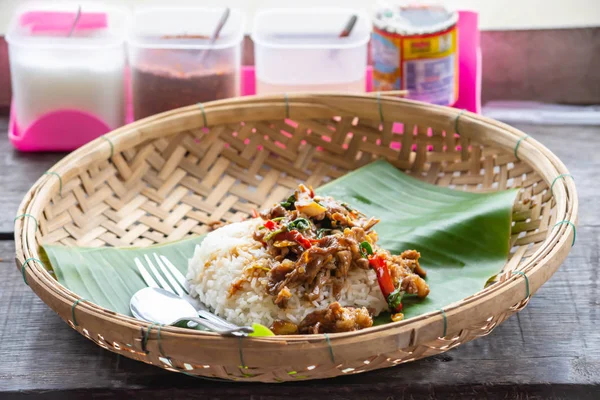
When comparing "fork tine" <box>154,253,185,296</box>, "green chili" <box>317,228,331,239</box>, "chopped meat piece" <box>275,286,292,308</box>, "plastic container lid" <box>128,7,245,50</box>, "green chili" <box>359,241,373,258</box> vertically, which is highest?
"plastic container lid" <box>128,7,245,50</box>

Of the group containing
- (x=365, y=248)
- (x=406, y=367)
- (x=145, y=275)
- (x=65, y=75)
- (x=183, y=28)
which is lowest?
(x=406, y=367)

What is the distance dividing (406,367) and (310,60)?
1449 millimetres

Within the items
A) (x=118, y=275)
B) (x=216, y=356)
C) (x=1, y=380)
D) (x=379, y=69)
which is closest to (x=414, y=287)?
(x=216, y=356)

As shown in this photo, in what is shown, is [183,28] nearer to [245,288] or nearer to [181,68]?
[181,68]

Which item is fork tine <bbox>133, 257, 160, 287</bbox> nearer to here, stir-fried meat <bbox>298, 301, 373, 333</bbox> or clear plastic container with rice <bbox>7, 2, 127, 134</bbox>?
stir-fried meat <bbox>298, 301, 373, 333</bbox>

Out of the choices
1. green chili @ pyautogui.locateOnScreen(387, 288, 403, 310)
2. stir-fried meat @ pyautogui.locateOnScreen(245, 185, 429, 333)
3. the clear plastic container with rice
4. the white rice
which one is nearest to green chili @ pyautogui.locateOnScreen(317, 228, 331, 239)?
stir-fried meat @ pyautogui.locateOnScreen(245, 185, 429, 333)

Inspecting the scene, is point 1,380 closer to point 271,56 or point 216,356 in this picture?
point 216,356

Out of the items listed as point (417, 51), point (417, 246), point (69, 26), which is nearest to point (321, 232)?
point (417, 246)

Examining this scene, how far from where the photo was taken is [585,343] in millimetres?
1853

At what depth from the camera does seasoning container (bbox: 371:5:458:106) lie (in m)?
2.77

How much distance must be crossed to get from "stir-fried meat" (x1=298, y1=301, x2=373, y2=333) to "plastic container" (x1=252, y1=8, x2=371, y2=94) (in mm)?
1365

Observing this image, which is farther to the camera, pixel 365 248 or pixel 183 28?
pixel 183 28

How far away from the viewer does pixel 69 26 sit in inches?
118

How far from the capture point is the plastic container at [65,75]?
279 cm
